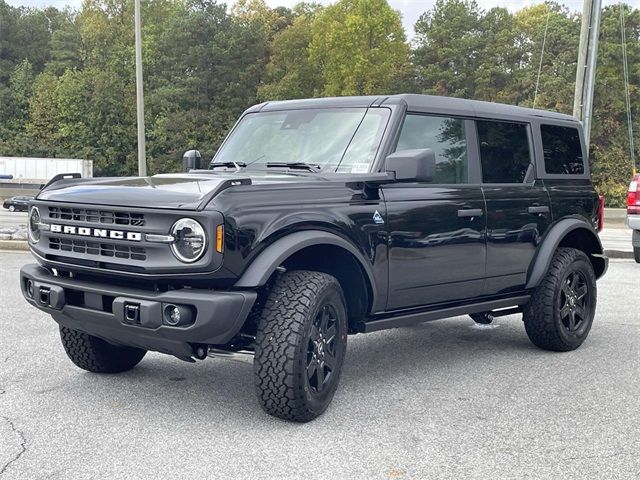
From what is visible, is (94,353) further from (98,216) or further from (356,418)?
(356,418)

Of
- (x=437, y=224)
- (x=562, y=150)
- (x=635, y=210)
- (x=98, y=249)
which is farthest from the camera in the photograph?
(x=635, y=210)

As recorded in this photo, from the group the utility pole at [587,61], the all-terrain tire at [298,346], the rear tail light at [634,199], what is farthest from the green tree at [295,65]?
the all-terrain tire at [298,346]

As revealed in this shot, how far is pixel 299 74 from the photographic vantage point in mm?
58688

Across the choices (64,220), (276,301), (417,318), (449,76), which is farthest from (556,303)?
(449,76)

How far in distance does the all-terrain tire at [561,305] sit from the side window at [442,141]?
1.25 m

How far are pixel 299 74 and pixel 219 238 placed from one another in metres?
56.2

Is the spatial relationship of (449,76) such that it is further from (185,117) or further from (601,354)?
(601,354)

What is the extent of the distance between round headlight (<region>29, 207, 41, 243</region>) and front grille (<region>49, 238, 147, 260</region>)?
0.18 metres

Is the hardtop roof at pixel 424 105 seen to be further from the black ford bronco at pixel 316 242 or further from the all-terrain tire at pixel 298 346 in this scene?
the all-terrain tire at pixel 298 346

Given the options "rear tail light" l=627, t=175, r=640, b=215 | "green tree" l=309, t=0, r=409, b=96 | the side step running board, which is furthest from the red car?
"green tree" l=309, t=0, r=409, b=96

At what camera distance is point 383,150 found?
16.5 ft

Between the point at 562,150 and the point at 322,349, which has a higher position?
the point at 562,150

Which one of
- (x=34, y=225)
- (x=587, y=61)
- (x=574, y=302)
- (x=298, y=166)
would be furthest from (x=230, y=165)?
(x=587, y=61)

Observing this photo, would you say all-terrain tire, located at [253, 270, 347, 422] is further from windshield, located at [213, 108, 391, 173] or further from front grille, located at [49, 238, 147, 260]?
windshield, located at [213, 108, 391, 173]
